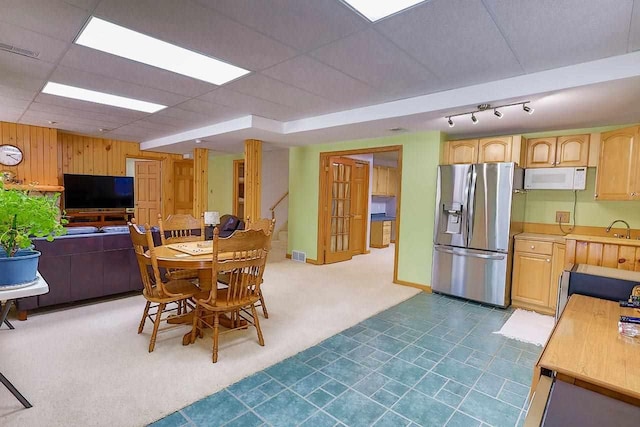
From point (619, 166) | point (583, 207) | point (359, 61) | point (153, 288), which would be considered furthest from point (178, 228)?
point (583, 207)

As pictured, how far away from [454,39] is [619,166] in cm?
244

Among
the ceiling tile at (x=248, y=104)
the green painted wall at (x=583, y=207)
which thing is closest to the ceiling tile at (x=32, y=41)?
the ceiling tile at (x=248, y=104)

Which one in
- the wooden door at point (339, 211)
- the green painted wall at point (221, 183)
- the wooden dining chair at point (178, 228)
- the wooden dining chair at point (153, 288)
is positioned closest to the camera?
the wooden dining chair at point (153, 288)

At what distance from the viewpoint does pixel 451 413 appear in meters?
1.99

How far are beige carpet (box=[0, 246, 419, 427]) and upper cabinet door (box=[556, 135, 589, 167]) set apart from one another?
2.58 metres

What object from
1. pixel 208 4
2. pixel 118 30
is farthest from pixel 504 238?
pixel 118 30

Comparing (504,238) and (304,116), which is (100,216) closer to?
(304,116)

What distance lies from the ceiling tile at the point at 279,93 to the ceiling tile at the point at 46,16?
1.29 metres

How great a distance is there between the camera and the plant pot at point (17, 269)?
1.60 meters

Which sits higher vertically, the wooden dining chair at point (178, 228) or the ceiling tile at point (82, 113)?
the ceiling tile at point (82, 113)

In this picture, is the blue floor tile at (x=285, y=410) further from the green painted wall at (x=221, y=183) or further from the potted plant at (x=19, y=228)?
the green painted wall at (x=221, y=183)

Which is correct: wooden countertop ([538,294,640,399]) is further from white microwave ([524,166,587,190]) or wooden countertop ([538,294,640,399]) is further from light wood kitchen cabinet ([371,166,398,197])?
light wood kitchen cabinet ([371,166,398,197])

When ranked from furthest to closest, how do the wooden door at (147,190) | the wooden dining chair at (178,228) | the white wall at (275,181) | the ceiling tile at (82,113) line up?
the white wall at (275,181), the wooden door at (147,190), the ceiling tile at (82,113), the wooden dining chair at (178,228)

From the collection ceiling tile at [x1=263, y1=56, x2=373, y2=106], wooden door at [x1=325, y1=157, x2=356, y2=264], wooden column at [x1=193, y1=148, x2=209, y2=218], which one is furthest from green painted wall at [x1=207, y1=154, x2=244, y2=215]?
ceiling tile at [x1=263, y1=56, x2=373, y2=106]
